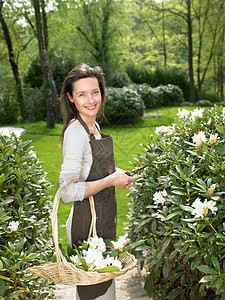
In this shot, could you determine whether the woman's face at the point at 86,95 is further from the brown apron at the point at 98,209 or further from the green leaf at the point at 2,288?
the green leaf at the point at 2,288

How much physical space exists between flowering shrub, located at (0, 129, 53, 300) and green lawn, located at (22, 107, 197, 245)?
193mm

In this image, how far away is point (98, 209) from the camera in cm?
166

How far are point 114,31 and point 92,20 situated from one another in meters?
1.28

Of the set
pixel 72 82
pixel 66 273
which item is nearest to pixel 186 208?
pixel 66 273

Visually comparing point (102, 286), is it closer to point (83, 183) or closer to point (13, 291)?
point (13, 291)

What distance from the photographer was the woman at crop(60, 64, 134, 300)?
4.86ft

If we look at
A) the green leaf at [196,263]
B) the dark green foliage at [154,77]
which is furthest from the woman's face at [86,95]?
the dark green foliage at [154,77]

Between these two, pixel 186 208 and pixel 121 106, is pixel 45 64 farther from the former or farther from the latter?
pixel 186 208

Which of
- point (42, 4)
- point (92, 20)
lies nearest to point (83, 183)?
point (42, 4)

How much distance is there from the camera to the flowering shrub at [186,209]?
1.45 meters

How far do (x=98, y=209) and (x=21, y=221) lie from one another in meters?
0.50

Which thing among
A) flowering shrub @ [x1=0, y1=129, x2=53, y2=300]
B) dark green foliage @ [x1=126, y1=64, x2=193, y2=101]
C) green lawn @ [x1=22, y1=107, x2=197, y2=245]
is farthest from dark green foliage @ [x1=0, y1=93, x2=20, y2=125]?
flowering shrub @ [x1=0, y1=129, x2=53, y2=300]

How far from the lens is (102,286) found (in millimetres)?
1605

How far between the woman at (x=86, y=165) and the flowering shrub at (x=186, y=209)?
0.98 feet
